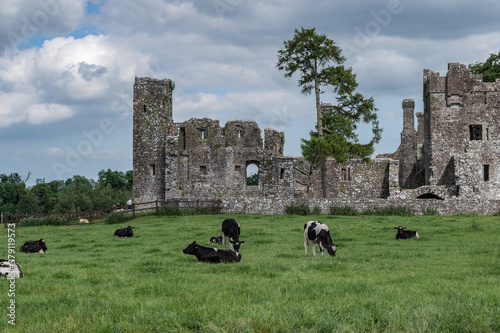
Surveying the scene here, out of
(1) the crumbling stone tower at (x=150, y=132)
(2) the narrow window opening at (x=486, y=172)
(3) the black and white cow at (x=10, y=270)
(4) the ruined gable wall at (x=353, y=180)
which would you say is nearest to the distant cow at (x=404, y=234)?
(3) the black and white cow at (x=10, y=270)

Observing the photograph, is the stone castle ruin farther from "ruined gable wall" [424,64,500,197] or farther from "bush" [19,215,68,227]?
"bush" [19,215,68,227]

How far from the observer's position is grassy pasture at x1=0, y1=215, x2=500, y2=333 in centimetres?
758

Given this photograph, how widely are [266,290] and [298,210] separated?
86.1ft

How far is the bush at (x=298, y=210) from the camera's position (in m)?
35.7

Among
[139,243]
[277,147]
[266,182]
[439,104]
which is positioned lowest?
[139,243]

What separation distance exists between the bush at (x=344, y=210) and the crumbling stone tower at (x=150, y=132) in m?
16.0

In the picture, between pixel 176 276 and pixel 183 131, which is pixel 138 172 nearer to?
pixel 183 131

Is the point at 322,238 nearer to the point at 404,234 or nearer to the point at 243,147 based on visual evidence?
the point at 404,234

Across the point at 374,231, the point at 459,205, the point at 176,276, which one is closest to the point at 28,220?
the point at 374,231

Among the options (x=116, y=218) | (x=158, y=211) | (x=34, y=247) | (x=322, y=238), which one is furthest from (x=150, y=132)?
(x=322, y=238)

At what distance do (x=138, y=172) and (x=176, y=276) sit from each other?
34.4 m

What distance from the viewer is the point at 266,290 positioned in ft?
31.9

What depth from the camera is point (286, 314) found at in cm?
788

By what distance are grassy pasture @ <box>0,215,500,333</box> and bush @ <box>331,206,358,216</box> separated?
16.1 m
